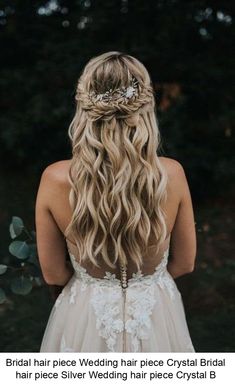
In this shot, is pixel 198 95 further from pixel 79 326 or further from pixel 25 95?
pixel 79 326

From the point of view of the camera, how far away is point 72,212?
178 cm

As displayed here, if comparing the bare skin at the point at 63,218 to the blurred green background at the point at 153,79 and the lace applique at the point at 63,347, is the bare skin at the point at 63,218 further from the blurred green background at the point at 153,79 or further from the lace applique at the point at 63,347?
the blurred green background at the point at 153,79

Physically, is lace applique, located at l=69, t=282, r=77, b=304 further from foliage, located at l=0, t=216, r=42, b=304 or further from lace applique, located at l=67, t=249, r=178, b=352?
foliage, located at l=0, t=216, r=42, b=304

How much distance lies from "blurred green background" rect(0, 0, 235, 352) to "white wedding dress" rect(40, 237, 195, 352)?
259 cm

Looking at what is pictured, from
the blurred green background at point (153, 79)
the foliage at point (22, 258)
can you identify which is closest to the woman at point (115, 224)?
the foliage at point (22, 258)

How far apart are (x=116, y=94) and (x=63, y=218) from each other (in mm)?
394

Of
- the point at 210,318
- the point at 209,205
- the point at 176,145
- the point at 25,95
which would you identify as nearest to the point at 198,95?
the point at 176,145

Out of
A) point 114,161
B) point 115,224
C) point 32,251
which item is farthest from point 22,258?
point 114,161

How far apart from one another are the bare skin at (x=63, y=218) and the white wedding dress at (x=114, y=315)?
6 centimetres

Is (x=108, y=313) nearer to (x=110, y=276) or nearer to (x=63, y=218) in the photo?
(x=110, y=276)

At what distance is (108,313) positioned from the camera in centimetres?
189

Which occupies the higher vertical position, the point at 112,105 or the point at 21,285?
the point at 112,105

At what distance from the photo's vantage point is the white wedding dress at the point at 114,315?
1892 mm

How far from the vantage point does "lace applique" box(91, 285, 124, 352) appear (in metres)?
1.89
